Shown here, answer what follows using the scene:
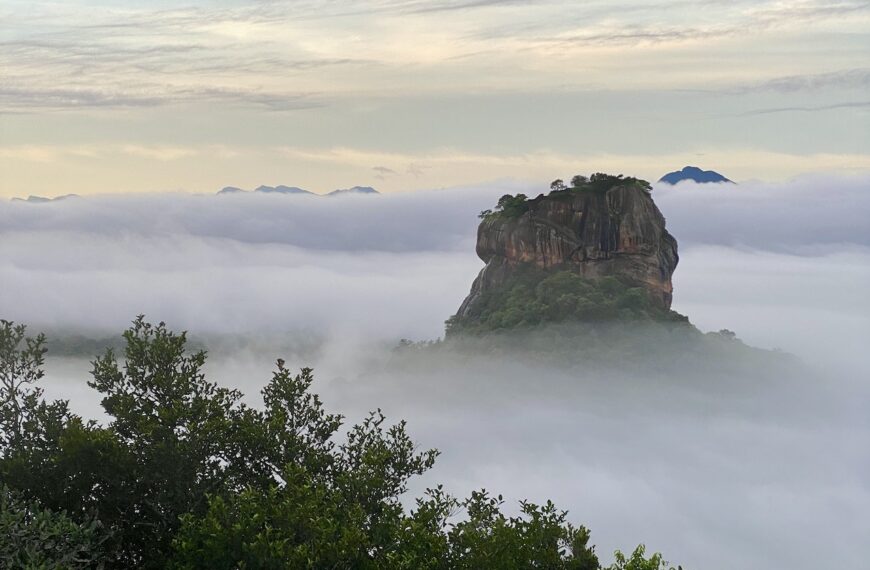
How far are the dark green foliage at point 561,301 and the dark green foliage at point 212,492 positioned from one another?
8780cm

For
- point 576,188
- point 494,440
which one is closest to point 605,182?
point 576,188

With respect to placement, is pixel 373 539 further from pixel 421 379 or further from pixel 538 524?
pixel 421 379

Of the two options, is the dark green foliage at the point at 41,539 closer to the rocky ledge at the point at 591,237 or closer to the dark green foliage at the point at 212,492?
the dark green foliage at the point at 212,492

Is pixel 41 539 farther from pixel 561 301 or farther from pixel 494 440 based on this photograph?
pixel 494 440

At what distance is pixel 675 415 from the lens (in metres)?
144

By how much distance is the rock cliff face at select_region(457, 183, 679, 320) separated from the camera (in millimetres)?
108375

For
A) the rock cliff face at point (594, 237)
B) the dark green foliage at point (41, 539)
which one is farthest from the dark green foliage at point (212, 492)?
the rock cliff face at point (594, 237)

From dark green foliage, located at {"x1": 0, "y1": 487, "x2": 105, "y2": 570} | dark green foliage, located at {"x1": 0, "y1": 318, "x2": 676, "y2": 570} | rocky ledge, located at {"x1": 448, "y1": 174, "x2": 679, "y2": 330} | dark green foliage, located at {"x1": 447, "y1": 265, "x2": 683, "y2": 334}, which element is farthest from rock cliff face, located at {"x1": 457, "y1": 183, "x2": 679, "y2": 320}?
dark green foliage, located at {"x1": 0, "y1": 487, "x2": 105, "y2": 570}

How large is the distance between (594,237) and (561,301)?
7953 mm

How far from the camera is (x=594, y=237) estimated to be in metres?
109

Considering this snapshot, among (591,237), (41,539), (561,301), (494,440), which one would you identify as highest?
(591,237)

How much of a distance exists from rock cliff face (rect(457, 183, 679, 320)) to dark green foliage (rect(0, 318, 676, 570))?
86.3 meters

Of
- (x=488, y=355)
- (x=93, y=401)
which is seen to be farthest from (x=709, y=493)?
(x=93, y=401)

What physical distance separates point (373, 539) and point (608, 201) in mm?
91137
